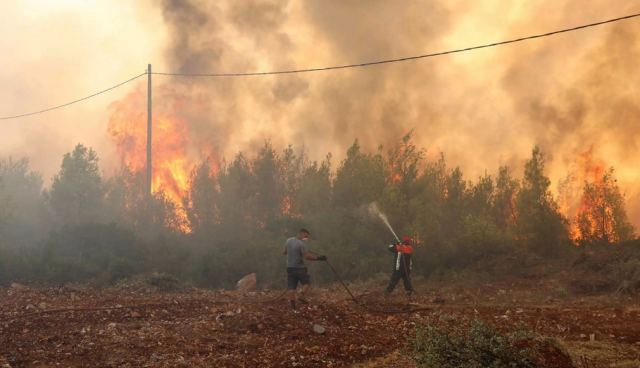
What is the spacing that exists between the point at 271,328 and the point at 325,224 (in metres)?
15.2

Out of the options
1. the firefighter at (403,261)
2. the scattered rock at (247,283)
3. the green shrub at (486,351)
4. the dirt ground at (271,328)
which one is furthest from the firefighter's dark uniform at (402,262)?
the green shrub at (486,351)

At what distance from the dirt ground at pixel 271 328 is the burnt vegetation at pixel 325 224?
5.56 meters

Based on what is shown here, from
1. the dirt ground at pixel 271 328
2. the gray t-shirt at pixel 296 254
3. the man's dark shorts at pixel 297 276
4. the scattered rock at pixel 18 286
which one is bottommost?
the dirt ground at pixel 271 328

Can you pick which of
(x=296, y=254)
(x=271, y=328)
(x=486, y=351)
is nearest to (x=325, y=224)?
(x=296, y=254)

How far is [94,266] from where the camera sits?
2188cm

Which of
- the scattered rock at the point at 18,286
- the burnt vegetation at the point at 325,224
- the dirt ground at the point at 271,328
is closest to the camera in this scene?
the dirt ground at the point at 271,328

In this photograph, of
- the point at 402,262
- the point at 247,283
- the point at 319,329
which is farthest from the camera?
the point at 247,283

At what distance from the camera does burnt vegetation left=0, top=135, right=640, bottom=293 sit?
21.5 meters

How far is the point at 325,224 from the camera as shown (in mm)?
25359

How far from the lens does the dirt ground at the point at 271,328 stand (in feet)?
26.2

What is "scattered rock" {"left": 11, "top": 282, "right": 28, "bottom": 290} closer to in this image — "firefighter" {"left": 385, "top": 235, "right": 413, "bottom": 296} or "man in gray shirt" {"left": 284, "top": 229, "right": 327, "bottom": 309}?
"man in gray shirt" {"left": 284, "top": 229, "right": 327, "bottom": 309}

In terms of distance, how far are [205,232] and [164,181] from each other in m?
10.5

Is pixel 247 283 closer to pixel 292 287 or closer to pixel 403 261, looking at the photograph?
pixel 403 261

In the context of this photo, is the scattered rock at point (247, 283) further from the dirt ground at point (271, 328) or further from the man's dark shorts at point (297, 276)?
the man's dark shorts at point (297, 276)
